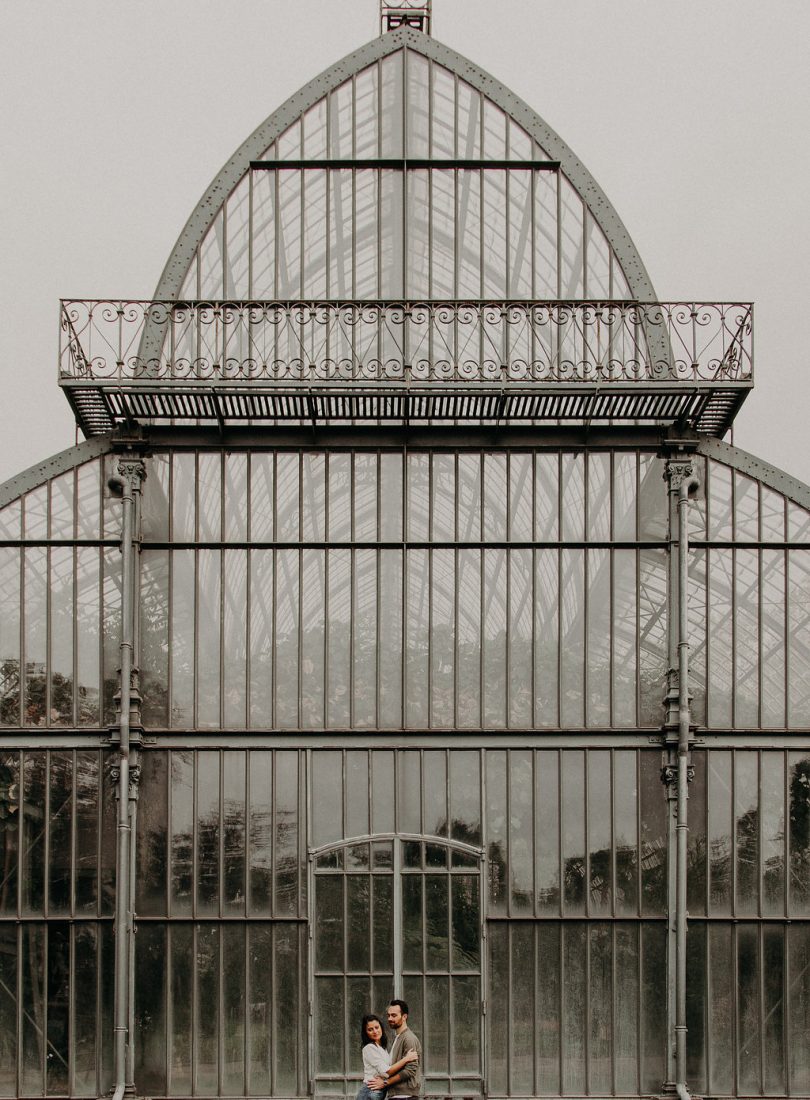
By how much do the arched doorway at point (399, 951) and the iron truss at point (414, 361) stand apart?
5.81 meters

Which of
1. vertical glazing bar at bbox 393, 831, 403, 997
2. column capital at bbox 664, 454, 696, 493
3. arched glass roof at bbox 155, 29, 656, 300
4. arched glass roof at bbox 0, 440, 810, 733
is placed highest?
arched glass roof at bbox 155, 29, 656, 300

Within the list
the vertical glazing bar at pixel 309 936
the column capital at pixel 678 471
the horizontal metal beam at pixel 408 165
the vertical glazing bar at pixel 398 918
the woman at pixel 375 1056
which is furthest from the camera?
the horizontal metal beam at pixel 408 165

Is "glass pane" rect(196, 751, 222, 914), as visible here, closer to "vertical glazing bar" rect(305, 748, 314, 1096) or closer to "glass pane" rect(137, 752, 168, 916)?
"glass pane" rect(137, 752, 168, 916)

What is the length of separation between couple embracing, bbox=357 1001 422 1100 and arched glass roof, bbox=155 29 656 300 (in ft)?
31.4

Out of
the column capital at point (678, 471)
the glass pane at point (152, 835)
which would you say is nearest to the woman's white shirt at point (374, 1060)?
the glass pane at point (152, 835)

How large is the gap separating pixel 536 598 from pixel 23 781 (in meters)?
7.17

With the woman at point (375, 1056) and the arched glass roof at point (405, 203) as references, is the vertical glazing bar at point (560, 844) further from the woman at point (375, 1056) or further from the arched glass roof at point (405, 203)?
the arched glass roof at point (405, 203)

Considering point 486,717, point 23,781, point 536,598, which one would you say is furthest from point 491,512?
point 23,781

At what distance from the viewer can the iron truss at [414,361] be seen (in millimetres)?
20047

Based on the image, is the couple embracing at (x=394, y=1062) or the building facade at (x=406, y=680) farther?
the building facade at (x=406, y=680)

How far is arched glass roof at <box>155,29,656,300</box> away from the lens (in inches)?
834

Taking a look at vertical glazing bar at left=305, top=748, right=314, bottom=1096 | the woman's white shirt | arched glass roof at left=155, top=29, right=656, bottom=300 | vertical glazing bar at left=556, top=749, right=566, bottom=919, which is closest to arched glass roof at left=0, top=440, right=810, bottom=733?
vertical glazing bar at left=556, top=749, right=566, bottom=919

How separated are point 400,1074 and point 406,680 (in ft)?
17.3

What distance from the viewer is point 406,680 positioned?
20531mm
